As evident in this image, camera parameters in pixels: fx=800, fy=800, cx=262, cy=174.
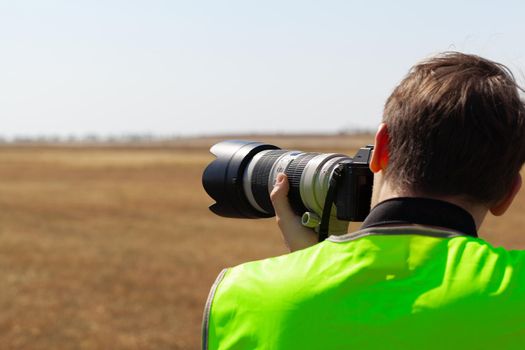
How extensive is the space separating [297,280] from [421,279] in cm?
22

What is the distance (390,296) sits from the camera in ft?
4.58

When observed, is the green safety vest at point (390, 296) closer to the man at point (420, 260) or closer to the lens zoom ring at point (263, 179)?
the man at point (420, 260)

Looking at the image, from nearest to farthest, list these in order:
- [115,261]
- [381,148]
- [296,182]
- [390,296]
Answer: [390,296] < [381,148] < [296,182] < [115,261]

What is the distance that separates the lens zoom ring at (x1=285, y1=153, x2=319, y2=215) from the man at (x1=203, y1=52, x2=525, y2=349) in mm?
523

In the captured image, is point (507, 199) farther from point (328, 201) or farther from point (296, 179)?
point (296, 179)

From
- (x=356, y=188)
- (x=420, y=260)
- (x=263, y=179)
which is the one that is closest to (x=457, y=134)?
(x=420, y=260)

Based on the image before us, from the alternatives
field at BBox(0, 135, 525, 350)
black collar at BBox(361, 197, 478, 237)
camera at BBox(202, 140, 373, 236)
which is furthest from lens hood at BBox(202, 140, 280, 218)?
field at BBox(0, 135, 525, 350)

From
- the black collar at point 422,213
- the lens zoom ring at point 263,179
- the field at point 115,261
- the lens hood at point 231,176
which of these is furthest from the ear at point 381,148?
the field at point 115,261

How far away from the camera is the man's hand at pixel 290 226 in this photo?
2.02m

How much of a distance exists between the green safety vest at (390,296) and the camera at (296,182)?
19.4 inches

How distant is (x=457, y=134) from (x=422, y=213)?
155 mm

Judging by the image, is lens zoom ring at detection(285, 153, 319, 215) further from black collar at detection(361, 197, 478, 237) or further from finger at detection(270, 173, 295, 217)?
black collar at detection(361, 197, 478, 237)

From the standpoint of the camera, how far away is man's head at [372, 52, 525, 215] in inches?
56.5

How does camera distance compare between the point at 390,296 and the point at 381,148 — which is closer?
the point at 390,296
